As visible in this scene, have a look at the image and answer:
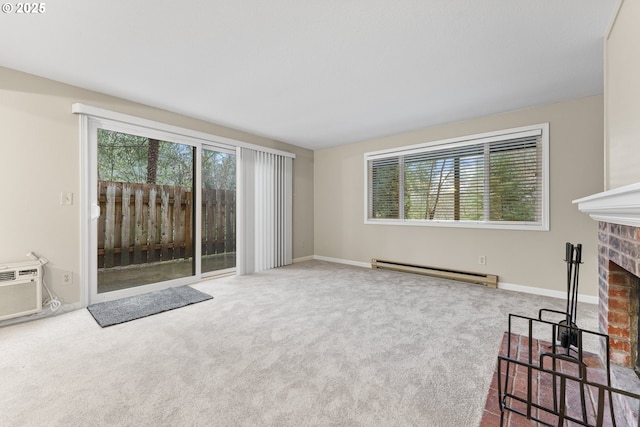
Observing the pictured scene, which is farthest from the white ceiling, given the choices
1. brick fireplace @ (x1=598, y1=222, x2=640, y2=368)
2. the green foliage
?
brick fireplace @ (x1=598, y1=222, x2=640, y2=368)

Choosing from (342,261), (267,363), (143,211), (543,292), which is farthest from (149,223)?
(543,292)

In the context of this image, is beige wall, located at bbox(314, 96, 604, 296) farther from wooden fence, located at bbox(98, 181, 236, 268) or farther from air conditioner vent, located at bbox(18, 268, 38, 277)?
air conditioner vent, located at bbox(18, 268, 38, 277)

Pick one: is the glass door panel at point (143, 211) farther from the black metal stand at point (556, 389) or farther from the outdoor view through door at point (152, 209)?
the black metal stand at point (556, 389)

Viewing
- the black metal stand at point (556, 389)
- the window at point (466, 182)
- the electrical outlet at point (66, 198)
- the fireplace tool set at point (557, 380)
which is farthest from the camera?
the window at point (466, 182)

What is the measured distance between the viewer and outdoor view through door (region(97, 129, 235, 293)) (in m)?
3.32

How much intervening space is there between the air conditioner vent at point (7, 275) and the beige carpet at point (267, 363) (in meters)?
0.45

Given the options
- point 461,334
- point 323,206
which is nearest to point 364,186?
point 323,206

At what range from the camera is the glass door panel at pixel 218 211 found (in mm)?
4320

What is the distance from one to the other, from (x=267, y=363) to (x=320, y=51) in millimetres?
2423

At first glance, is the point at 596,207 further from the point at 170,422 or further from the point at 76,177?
the point at 76,177

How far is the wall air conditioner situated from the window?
433 cm

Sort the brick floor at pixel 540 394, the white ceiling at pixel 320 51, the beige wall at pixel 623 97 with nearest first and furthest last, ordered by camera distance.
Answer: the brick floor at pixel 540 394 → the beige wall at pixel 623 97 → the white ceiling at pixel 320 51

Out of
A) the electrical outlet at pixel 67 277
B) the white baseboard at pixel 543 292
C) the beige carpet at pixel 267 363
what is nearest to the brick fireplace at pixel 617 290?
the beige carpet at pixel 267 363

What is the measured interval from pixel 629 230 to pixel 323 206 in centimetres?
458
